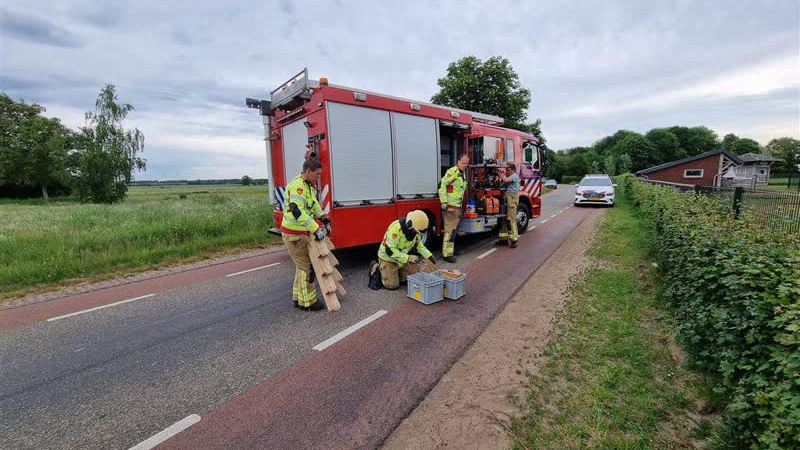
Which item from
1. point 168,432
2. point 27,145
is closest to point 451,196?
point 168,432

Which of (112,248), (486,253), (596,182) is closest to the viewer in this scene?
(112,248)

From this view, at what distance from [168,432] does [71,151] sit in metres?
42.9

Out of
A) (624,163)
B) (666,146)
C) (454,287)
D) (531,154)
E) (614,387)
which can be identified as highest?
(666,146)

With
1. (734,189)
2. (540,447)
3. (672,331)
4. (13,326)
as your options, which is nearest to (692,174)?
(734,189)

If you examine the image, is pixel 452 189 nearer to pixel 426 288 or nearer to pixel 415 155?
pixel 415 155

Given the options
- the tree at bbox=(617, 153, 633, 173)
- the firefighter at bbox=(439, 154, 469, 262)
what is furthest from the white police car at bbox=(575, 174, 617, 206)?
the tree at bbox=(617, 153, 633, 173)

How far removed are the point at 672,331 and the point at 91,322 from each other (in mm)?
6731

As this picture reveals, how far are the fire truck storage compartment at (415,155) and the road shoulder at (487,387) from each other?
3.21 metres

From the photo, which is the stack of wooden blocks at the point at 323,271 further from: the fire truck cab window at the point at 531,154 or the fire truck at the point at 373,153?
the fire truck cab window at the point at 531,154

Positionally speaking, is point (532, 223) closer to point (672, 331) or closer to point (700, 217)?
point (700, 217)

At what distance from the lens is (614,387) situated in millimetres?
2797

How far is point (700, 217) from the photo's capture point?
459 centimetres

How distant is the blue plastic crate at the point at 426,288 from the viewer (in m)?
4.60

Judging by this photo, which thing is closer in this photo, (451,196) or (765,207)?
(765,207)
